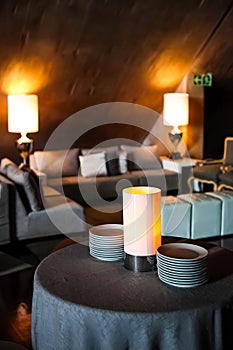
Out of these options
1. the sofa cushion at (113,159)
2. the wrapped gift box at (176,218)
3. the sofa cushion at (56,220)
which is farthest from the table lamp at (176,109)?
the sofa cushion at (56,220)

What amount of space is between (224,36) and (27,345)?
493 centimetres

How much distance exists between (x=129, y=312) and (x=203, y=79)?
566 centimetres

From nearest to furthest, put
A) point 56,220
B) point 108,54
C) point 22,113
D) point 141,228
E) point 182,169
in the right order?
point 141,228 → point 56,220 → point 22,113 → point 108,54 → point 182,169

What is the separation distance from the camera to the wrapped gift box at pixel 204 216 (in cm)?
459

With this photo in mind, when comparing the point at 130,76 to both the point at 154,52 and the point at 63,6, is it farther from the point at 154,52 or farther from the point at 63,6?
the point at 63,6

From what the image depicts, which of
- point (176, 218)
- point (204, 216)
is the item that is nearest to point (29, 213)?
point (176, 218)

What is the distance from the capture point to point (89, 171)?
645 centimetres

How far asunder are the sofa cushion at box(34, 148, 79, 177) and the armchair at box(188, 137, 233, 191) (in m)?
1.75

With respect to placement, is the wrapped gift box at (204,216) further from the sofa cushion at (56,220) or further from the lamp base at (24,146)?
the lamp base at (24,146)

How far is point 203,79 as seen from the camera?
681 cm

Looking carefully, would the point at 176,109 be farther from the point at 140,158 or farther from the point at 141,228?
the point at 141,228

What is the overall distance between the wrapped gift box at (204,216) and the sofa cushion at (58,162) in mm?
2291

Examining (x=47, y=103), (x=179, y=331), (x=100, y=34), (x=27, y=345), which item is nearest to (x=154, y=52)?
Result: (x=100, y=34)

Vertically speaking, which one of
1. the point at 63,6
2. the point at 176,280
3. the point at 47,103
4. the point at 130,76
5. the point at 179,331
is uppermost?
the point at 63,6
